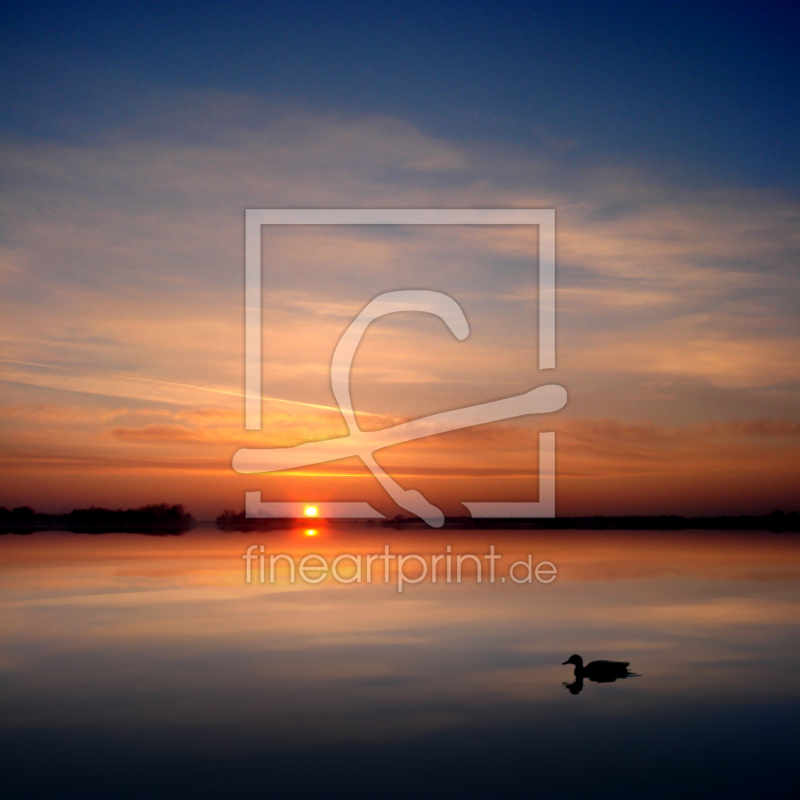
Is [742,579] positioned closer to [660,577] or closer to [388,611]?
[660,577]

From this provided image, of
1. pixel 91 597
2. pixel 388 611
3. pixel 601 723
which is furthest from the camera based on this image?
pixel 91 597

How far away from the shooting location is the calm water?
29.9 feet

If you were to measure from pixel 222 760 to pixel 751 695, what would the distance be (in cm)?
827

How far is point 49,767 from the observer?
938 cm

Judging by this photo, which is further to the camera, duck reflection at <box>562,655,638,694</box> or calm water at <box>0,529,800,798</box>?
duck reflection at <box>562,655,638,694</box>

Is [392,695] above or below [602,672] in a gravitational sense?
below

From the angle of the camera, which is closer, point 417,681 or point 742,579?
point 417,681

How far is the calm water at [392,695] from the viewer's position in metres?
9.12

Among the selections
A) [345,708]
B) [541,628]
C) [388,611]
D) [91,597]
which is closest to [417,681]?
[345,708]

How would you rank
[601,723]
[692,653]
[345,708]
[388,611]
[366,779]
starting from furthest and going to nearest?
[388,611], [692,653], [345,708], [601,723], [366,779]

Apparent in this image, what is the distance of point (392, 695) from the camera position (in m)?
12.6

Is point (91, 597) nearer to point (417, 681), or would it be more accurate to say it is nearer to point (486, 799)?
point (417, 681)

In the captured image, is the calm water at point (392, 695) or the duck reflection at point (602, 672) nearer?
the calm water at point (392, 695)

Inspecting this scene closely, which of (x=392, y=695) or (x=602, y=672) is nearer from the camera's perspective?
(x=392, y=695)
